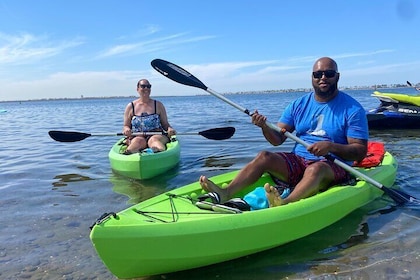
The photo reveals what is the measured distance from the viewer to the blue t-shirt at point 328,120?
4.04m

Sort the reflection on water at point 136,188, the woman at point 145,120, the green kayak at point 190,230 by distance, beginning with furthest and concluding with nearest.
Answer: the woman at point 145,120
the reflection on water at point 136,188
the green kayak at point 190,230

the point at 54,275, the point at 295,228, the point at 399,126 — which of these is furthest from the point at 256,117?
the point at 399,126

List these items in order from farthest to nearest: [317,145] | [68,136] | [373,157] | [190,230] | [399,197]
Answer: [68,136] → [373,157] → [399,197] → [317,145] → [190,230]

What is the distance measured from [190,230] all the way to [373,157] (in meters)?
3.39

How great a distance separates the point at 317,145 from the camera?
3.97 metres

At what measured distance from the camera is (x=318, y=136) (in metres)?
4.26

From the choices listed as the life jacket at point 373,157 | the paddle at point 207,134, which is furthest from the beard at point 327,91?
the paddle at point 207,134

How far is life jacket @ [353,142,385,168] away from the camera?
5121 millimetres

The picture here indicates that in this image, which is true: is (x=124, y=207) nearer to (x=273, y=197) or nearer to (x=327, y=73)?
(x=273, y=197)

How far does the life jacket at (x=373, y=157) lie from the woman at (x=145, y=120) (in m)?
3.28

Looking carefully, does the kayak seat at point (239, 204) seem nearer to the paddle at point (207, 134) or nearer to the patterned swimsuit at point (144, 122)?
the paddle at point (207, 134)

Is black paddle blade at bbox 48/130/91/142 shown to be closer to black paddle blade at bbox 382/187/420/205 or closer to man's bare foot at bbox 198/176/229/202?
man's bare foot at bbox 198/176/229/202

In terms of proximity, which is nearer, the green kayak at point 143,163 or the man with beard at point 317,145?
the man with beard at point 317,145

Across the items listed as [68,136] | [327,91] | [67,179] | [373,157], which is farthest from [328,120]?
[68,136]
